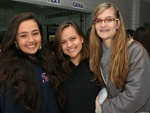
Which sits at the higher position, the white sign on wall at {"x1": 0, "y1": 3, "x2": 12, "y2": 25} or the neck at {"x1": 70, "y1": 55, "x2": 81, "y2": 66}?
the white sign on wall at {"x1": 0, "y1": 3, "x2": 12, "y2": 25}

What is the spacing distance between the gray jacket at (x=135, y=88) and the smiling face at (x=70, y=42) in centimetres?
57

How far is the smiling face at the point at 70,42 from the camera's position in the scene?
5.14 feet

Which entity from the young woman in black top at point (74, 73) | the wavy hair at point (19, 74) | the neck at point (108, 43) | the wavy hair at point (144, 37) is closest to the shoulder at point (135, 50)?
the neck at point (108, 43)

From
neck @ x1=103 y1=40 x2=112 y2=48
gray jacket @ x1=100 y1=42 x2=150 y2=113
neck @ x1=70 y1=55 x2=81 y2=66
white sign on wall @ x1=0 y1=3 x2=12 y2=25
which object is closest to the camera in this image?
gray jacket @ x1=100 y1=42 x2=150 y2=113

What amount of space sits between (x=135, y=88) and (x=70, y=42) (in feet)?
2.60

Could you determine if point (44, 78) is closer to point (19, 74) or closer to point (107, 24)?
point (19, 74)

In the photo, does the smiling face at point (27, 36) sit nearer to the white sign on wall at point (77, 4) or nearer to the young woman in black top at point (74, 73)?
the young woman in black top at point (74, 73)

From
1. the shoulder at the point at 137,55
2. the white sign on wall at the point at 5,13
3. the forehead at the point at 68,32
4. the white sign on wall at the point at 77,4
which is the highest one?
the white sign on wall at the point at 77,4

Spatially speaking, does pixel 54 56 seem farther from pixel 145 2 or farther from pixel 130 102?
pixel 145 2

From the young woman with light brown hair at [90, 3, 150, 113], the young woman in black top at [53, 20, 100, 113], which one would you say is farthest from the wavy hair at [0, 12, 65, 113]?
the young woman with light brown hair at [90, 3, 150, 113]

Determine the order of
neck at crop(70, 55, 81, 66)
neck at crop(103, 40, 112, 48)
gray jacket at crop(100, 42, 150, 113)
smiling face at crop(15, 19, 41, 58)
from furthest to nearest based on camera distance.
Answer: neck at crop(70, 55, 81, 66), neck at crop(103, 40, 112, 48), smiling face at crop(15, 19, 41, 58), gray jacket at crop(100, 42, 150, 113)

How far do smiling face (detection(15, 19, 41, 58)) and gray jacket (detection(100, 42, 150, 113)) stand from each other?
90cm

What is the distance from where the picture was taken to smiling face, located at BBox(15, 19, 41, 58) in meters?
1.30

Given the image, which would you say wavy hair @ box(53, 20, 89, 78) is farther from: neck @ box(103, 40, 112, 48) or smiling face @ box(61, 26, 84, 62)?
neck @ box(103, 40, 112, 48)
